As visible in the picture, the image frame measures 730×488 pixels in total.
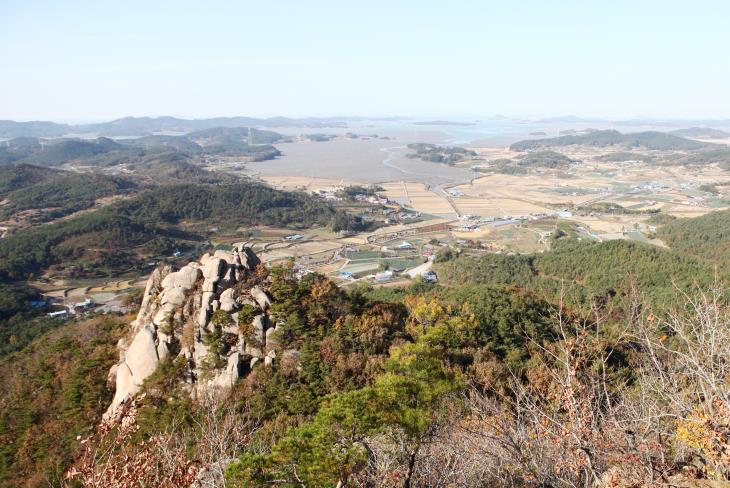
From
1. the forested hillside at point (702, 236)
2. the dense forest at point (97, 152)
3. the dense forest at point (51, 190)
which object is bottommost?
the forested hillside at point (702, 236)

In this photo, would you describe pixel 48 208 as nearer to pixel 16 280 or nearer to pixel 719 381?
pixel 16 280

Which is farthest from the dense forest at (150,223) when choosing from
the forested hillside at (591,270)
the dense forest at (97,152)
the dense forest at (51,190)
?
the dense forest at (97,152)

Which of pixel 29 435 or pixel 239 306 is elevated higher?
pixel 239 306

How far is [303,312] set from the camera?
1742cm

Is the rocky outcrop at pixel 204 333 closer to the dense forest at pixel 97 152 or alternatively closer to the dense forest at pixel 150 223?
the dense forest at pixel 150 223

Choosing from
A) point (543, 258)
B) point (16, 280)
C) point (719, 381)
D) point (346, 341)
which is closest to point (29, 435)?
point (346, 341)

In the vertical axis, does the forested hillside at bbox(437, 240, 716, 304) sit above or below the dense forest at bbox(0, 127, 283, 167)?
below

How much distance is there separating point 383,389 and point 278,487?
8.03 ft

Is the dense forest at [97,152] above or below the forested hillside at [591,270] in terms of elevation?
above

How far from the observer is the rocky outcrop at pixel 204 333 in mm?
15773

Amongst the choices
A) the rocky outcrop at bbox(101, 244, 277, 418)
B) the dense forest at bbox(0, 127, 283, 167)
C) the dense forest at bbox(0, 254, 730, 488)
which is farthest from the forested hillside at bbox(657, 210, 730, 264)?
the dense forest at bbox(0, 127, 283, 167)

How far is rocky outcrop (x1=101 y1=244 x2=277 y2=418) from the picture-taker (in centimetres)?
1577

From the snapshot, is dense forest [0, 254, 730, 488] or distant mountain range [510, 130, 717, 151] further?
distant mountain range [510, 130, 717, 151]

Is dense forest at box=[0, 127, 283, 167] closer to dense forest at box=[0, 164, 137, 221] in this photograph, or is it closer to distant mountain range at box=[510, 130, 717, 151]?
dense forest at box=[0, 164, 137, 221]
